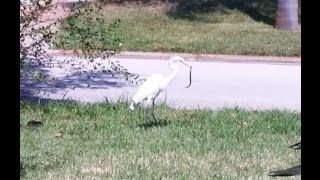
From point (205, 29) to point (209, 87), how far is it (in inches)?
255

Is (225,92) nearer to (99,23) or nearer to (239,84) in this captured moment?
(239,84)

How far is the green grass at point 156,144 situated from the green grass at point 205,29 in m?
7.28

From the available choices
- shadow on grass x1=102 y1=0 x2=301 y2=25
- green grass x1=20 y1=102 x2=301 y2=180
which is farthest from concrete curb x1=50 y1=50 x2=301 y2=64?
green grass x1=20 y1=102 x2=301 y2=180

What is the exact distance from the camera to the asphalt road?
934 cm

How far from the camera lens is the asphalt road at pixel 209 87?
30.6 ft

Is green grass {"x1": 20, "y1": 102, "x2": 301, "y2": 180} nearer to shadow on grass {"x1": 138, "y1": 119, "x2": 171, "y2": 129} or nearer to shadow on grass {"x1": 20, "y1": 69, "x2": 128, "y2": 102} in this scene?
shadow on grass {"x1": 138, "y1": 119, "x2": 171, "y2": 129}

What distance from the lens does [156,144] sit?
564cm

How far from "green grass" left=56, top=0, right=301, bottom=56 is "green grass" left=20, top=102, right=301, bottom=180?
728 centimetres

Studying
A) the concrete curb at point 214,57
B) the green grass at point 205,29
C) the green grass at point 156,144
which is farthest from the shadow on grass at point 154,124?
the green grass at point 205,29

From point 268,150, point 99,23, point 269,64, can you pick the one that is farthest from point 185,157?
point 269,64

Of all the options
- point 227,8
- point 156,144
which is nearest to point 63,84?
point 156,144

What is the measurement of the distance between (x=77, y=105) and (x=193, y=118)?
139 centimetres

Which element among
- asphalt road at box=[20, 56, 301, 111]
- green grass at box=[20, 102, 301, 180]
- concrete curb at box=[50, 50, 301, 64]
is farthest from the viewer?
concrete curb at box=[50, 50, 301, 64]

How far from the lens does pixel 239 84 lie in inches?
434
